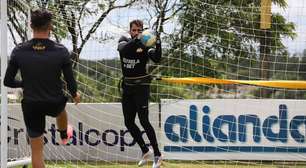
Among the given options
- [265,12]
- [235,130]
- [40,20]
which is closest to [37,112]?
[40,20]

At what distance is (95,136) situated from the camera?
11.8 m

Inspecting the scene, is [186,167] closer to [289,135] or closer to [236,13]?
[289,135]

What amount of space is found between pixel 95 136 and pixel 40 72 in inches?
266

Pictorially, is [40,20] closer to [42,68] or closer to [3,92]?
[42,68]

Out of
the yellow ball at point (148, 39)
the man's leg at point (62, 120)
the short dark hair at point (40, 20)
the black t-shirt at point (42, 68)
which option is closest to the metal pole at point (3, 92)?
the man's leg at point (62, 120)

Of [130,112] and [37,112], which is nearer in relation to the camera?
[37,112]

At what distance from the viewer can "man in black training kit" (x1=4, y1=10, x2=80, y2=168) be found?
5.14 m

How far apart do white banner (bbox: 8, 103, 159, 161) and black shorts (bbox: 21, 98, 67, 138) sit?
19.8 feet

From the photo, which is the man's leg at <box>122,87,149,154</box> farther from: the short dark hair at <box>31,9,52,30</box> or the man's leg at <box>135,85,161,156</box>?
the short dark hair at <box>31,9,52,30</box>

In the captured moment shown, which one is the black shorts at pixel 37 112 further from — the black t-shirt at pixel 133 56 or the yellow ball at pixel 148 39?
the black t-shirt at pixel 133 56

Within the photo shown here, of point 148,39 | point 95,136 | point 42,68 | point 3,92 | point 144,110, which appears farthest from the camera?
point 95,136

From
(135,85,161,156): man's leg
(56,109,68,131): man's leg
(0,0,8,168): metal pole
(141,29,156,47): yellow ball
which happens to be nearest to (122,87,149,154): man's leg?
(135,85,161,156): man's leg

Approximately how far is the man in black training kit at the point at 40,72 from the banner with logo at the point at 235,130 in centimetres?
633

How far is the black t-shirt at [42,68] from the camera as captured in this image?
5.14 meters
